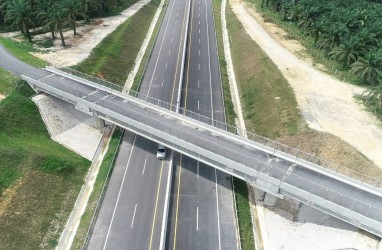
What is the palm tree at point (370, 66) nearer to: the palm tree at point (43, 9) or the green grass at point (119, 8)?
the palm tree at point (43, 9)

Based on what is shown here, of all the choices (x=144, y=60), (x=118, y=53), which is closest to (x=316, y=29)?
(x=144, y=60)

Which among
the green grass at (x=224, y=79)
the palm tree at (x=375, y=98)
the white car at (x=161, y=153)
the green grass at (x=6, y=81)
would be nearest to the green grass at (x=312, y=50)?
the palm tree at (x=375, y=98)

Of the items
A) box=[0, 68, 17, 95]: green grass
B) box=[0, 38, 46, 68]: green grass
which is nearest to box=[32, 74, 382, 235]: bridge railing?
box=[0, 68, 17, 95]: green grass

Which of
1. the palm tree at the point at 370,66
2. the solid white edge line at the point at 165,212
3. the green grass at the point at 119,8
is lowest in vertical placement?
the solid white edge line at the point at 165,212

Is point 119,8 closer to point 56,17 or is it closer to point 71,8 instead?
point 71,8

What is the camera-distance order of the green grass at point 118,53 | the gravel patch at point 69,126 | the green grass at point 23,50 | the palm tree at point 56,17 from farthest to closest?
the palm tree at point 56,17
the green grass at point 118,53
the green grass at point 23,50
the gravel patch at point 69,126

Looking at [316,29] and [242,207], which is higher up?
[316,29]

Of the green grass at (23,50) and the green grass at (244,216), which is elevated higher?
the green grass at (23,50)

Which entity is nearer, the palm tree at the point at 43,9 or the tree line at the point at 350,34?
the tree line at the point at 350,34
